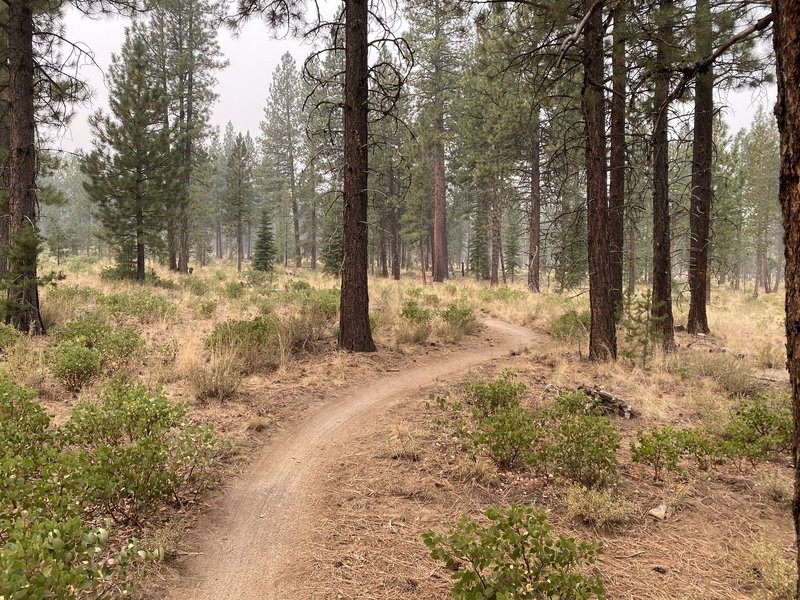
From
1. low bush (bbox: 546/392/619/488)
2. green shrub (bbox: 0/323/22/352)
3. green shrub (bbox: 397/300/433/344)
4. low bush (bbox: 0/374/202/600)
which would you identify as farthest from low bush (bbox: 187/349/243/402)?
low bush (bbox: 546/392/619/488)

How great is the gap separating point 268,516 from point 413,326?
6.68 metres

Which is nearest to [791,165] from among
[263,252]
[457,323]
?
[457,323]

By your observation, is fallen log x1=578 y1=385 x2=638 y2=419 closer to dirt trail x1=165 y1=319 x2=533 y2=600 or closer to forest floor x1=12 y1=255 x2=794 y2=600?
forest floor x1=12 y1=255 x2=794 y2=600

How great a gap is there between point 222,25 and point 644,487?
10019mm

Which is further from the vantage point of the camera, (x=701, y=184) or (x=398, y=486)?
(x=701, y=184)

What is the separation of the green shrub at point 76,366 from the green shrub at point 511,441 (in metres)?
5.36

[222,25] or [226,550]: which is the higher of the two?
[222,25]

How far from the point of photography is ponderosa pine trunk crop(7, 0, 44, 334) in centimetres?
787

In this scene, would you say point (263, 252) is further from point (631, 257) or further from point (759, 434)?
point (759, 434)

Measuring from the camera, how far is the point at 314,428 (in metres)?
5.30

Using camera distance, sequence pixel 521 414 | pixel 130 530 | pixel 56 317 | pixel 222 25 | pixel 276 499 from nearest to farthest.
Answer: pixel 130 530, pixel 276 499, pixel 521 414, pixel 222 25, pixel 56 317

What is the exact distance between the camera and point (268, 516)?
11.4ft

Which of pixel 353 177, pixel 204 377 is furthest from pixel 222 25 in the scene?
pixel 204 377

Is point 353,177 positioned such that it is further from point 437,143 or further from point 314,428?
point 437,143
